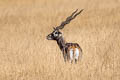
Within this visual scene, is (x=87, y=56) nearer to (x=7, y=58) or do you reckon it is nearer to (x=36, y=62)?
(x=36, y=62)

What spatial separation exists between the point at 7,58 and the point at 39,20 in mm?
8428

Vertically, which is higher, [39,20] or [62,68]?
[39,20]

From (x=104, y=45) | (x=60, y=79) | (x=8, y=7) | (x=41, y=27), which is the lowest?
(x=60, y=79)

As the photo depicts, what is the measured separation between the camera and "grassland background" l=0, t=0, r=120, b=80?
26.0ft

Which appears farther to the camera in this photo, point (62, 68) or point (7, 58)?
point (7, 58)

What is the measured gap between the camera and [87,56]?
32.0 feet

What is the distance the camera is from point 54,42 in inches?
518

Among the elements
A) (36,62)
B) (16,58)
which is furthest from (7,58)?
(36,62)

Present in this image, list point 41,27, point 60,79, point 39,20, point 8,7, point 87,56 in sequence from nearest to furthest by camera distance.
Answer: point 60,79
point 87,56
point 41,27
point 39,20
point 8,7

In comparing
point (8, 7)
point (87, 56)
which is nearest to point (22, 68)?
point (87, 56)

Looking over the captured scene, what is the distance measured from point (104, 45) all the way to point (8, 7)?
1277 centimetres

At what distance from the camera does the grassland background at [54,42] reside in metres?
7.93

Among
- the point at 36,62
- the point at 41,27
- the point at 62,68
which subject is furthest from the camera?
the point at 41,27

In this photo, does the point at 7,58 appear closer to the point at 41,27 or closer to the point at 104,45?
the point at 104,45
